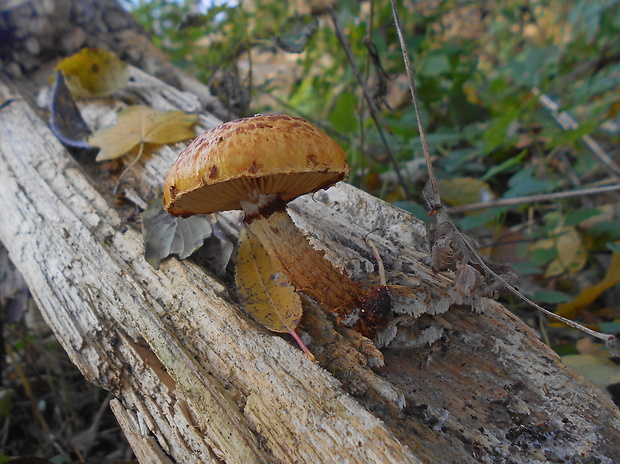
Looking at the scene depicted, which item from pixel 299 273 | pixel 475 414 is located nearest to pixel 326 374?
pixel 299 273

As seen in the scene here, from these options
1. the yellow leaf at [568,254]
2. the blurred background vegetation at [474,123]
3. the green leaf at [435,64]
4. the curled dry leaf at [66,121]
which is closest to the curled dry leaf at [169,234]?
the curled dry leaf at [66,121]

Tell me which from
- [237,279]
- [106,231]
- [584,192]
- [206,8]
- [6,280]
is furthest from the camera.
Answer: [206,8]

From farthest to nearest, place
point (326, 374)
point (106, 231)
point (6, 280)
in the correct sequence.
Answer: point (6, 280) < point (106, 231) < point (326, 374)

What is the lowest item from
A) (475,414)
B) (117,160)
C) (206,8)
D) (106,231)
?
(475,414)

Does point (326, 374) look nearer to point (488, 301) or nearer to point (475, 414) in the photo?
point (475, 414)

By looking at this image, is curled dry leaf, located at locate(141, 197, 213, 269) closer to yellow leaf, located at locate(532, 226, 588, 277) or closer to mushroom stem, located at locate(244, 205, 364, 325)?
mushroom stem, located at locate(244, 205, 364, 325)

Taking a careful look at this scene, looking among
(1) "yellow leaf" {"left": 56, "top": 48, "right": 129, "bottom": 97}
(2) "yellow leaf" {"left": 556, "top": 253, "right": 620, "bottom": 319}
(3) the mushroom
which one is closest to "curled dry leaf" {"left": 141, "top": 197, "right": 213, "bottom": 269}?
(3) the mushroom
